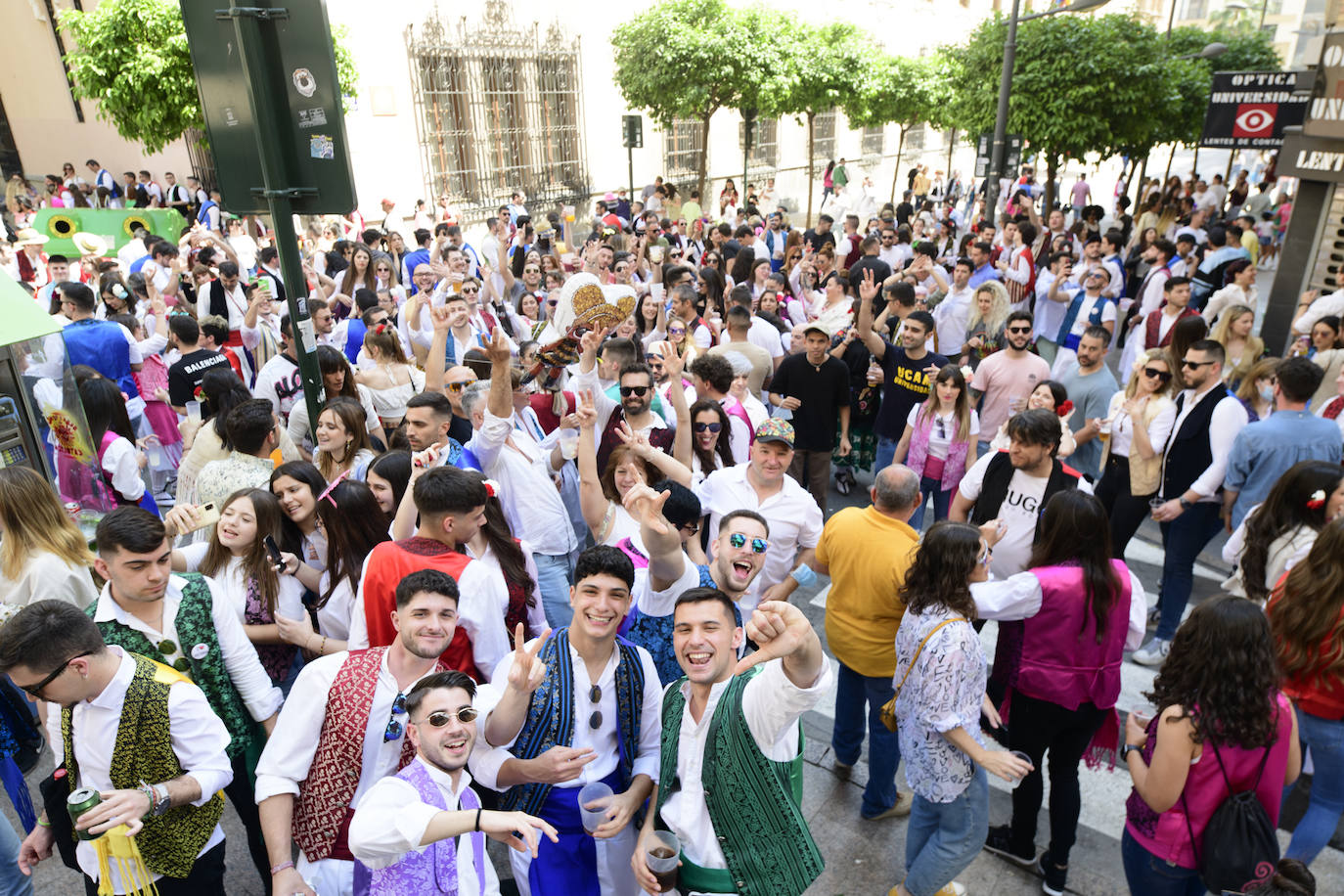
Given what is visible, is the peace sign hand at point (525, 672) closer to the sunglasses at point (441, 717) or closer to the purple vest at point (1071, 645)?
the sunglasses at point (441, 717)

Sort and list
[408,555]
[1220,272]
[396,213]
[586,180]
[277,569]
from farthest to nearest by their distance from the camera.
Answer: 1. [586,180]
2. [396,213]
3. [1220,272]
4. [277,569]
5. [408,555]

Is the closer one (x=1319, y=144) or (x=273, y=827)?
(x=273, y=827)

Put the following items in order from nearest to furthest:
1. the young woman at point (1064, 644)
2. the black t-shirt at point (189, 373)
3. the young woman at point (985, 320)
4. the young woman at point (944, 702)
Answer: the young woman at point (944, 702), the young woman at point (1064, 644), the black t-shirt at point (189, 373), the young woman at point (985, 320)

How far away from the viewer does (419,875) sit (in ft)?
7.69

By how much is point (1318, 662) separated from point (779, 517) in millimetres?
2280

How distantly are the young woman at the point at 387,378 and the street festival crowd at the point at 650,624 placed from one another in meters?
0.03

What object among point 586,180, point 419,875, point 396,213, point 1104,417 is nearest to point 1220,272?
point 1104,417

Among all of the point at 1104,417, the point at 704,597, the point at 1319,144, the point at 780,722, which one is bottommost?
the point at 1104,417

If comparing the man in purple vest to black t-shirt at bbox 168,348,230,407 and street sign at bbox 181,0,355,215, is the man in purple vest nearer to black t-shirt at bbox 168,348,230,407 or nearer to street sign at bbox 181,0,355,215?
street sign at bbox 181,0,355,215

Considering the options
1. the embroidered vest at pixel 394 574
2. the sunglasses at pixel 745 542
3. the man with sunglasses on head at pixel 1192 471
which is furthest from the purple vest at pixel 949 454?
the embroidered vest at pixel 394 574

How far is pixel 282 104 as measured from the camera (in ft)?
12.9

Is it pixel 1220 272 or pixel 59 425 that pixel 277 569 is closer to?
pixel 59 425

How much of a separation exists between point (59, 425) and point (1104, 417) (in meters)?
6.85

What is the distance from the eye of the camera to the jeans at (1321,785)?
3486 mm
